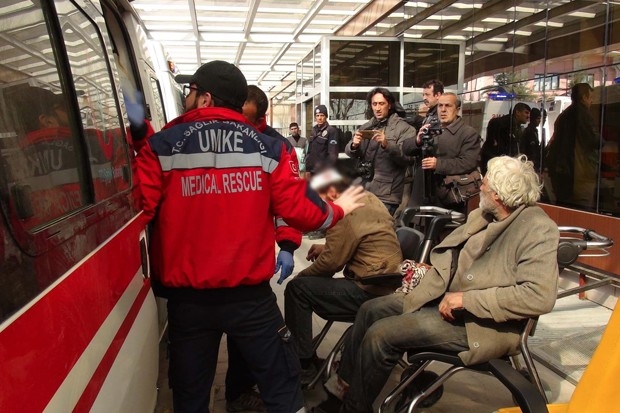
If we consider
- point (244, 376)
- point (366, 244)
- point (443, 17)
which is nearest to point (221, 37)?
point (443, 17)

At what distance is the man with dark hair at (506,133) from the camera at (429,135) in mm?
1467

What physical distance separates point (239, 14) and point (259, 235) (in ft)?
29.0

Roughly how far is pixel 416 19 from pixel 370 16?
4.64ft

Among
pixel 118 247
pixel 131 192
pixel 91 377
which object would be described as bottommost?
pixel 91 377

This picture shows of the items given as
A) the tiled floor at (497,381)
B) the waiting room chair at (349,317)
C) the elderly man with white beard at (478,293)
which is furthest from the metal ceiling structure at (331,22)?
the elderly man with white beard at (478,293)

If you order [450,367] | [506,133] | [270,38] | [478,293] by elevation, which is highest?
[270,38]

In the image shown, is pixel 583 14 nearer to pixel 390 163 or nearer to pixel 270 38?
pixel 390 163

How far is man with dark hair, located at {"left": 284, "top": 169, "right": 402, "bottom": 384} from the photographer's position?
295 cm

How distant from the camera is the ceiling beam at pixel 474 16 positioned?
614cm

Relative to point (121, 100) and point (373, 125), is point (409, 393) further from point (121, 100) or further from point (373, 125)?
point (373, 125)

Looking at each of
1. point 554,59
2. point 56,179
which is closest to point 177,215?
point 56,179

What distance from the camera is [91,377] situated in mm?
1420

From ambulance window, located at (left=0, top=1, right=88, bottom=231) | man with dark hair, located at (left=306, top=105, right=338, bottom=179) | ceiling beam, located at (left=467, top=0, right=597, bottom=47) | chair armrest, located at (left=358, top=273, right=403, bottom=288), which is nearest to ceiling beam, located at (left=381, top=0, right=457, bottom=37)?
ceiling beam, located at (left=467, top=0, right=597, bottom=47)

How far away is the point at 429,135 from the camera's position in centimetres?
457
